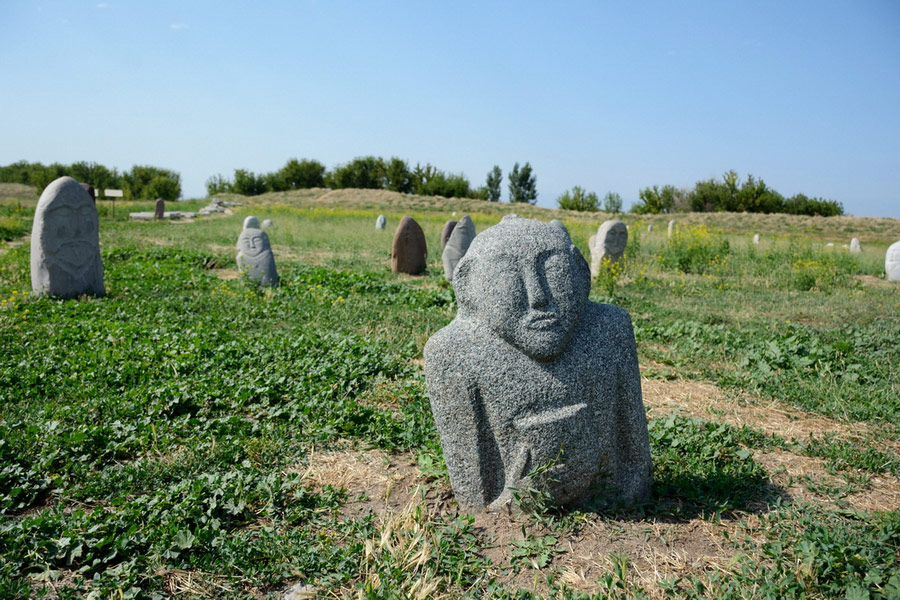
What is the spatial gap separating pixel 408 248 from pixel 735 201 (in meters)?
38.5

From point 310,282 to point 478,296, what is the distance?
7578 millimetres

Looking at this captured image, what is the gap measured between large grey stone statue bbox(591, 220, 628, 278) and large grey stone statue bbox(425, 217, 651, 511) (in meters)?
8.87

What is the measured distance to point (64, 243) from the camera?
8227 mm

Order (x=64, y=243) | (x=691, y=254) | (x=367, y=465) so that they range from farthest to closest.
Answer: (x=691, y=254), (x=64, y=243), (x=367, y=465)

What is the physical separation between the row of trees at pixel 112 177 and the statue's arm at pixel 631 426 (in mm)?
45512

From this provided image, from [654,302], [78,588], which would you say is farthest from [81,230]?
[654,302]

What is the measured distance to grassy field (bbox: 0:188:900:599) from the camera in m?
2.69

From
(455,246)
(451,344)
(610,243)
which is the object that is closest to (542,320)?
(451,344)

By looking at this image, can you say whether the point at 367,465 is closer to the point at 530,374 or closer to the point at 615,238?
the point at 530,374

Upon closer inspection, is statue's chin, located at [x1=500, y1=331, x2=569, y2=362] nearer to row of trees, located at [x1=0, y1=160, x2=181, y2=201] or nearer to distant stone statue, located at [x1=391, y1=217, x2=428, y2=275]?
distant stone statue, located at [x1=391, y1=217, x2=428, y2=275]

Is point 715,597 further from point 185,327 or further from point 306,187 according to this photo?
point 306,187

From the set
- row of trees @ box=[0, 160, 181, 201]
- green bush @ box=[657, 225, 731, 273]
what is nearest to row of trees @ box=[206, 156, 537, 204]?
row of trees @ box=[0, 160, 181, 201]

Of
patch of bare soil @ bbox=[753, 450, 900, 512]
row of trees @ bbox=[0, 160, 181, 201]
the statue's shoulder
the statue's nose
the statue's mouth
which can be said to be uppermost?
row of trees @ bbox=[0, 160, 181, 201]

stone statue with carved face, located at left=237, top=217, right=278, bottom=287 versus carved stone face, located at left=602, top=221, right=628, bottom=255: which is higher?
carved stone face, located at left=602, top=221, right=628, bottom=255
